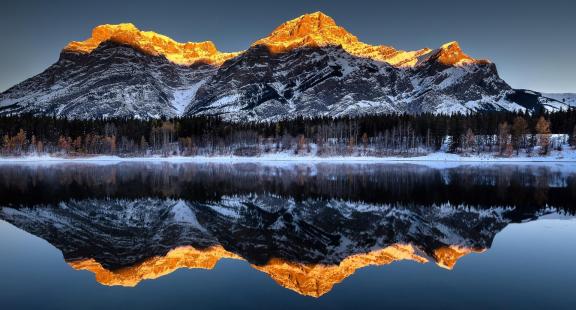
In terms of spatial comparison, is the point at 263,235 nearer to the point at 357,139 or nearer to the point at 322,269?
the point at 322,269

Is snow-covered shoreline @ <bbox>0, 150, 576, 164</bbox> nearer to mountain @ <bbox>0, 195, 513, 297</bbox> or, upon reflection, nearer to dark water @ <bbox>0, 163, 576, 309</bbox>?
dark water @ <bbox>0, 163, 576, 309</bbox>

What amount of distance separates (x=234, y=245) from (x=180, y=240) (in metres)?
3.59

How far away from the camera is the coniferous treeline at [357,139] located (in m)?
158

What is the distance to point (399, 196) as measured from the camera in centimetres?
4769

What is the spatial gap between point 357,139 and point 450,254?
17427 cm

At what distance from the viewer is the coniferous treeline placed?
158500 mm

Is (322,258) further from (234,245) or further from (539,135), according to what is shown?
(539,135)

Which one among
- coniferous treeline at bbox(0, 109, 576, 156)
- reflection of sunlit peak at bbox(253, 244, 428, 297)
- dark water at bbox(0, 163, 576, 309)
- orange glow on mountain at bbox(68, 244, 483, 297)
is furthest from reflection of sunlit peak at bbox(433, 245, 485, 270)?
coniferous treeline at bbox(0, 109, 576, 156)

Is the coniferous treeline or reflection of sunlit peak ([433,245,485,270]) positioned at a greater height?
the coniferous treeline

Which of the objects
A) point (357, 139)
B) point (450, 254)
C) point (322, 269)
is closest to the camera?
point (322, 269)

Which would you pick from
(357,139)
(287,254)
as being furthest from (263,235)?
(357,139)

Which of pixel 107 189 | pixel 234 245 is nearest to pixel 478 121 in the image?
pixel 107 189

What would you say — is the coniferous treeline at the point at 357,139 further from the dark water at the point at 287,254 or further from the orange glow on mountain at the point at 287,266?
the orange glow on mountain at the point at 287,266

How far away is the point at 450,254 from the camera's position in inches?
920
